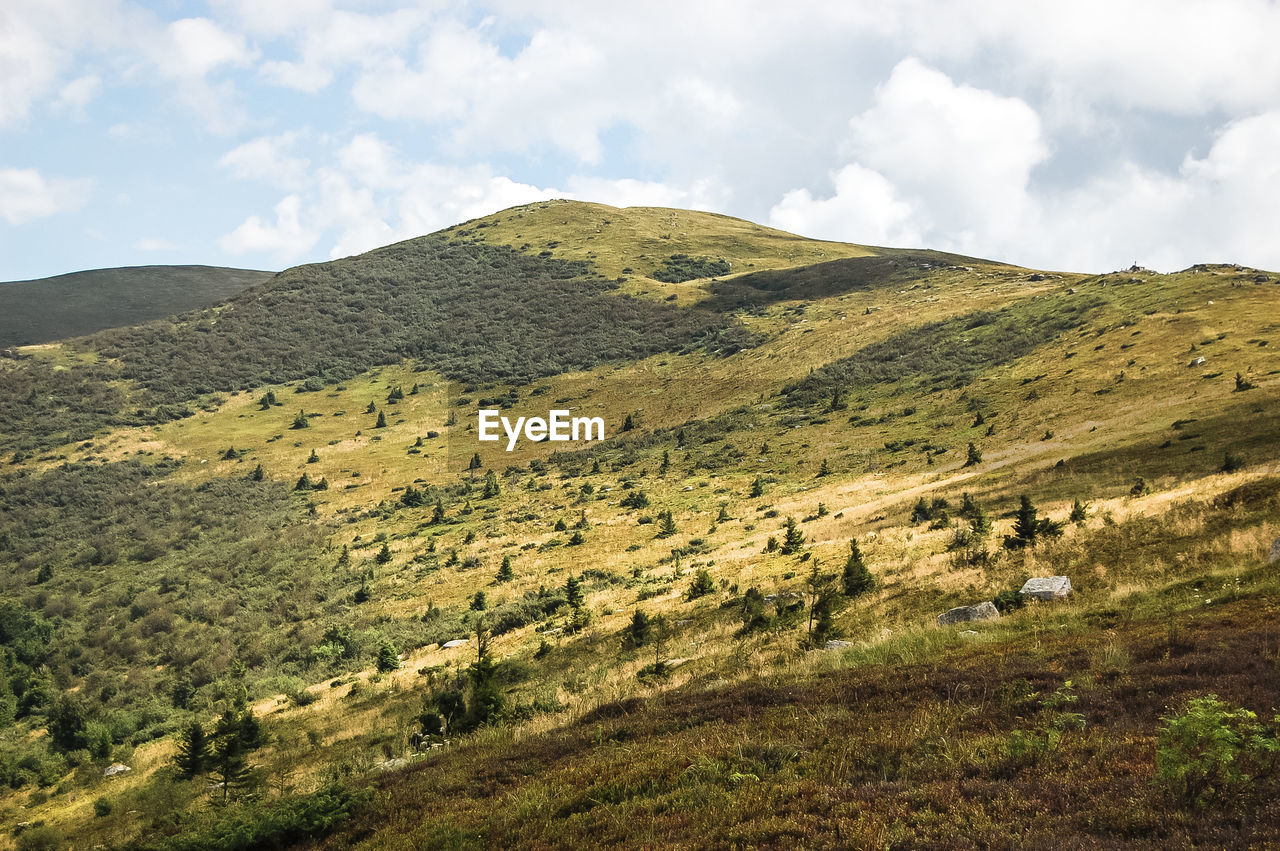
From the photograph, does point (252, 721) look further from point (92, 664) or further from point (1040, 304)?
point (1040, 304)

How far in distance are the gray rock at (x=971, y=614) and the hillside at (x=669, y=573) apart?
→ 1.17 ft

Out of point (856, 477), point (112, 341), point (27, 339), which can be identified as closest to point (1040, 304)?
point (856, 477)

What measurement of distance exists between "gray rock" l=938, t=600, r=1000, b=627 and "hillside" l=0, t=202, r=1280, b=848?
14.0 inches

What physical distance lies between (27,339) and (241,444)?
129 metres

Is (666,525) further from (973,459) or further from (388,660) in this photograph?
(388,660)

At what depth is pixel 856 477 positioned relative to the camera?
54.7 meters

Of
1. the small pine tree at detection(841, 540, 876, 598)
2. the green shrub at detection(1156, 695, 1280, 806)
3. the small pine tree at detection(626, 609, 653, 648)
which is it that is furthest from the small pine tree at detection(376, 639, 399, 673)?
the green shrub at detection(1156, 695, 1280, 806)

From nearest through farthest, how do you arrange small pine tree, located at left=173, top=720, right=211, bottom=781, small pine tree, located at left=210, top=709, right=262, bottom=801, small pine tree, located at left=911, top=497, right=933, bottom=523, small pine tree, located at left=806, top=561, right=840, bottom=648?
small pine tree, located at left=210, top=709, right=262, bottom=801 → small pine tree, located at left=806, top=561, right=840, bottom=648 → small pine tree, located at left=173, top=720, right=211, bottom=781 → small pine tree, located at left=911, top=497, right=933, bottom=523

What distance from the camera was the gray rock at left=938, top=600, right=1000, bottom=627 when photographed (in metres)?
15.8

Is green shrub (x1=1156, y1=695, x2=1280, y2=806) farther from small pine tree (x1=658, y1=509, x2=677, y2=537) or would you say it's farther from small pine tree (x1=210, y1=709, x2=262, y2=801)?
small pine tree (x1=658, y1=509, x2=677, y2=537)

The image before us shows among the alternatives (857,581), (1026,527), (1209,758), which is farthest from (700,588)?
(1209,758)

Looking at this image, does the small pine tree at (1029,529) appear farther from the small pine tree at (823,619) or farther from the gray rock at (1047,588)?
the small pine tree at (823,619)

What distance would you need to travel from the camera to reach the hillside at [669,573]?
8.98 m

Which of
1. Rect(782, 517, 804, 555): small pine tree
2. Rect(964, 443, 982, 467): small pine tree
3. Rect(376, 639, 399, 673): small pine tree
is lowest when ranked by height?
Rect(376, 639, 399, 673): small pine tree
